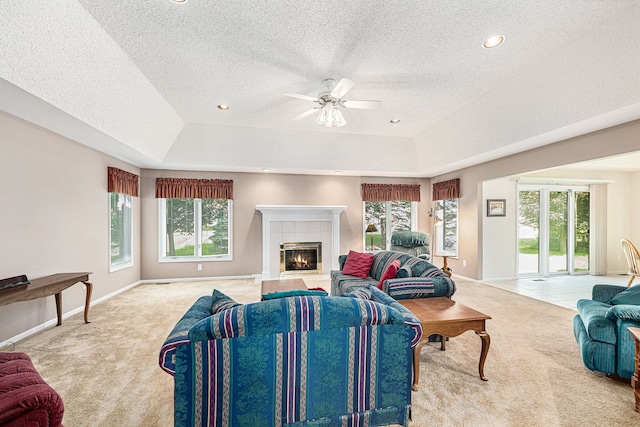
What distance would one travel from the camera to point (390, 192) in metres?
6.89

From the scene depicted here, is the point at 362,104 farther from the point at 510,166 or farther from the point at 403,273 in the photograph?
the point at 510,166

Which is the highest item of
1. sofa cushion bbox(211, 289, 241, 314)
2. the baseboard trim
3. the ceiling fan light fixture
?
the ceiling fan light fixture

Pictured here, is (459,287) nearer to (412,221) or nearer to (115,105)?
(412,221)

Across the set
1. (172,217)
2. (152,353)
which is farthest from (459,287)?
(172,217)

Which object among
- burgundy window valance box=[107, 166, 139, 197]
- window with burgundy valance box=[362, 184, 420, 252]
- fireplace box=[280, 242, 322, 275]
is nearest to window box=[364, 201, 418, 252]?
window with burgundy valance box=[362, 184, 420, 252]

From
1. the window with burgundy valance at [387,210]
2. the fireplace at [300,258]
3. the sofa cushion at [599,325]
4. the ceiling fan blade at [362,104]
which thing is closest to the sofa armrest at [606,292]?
the sofa cushion at [599,325]

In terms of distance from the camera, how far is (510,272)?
6.00 meters

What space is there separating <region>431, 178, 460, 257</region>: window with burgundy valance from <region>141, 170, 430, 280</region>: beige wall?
1127mm

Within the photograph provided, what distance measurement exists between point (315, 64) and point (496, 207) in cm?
493

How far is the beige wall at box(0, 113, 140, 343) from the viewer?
9.74ft

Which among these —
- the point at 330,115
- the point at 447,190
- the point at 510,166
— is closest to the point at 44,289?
the point at 330,115

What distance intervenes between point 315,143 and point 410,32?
3.19 meters

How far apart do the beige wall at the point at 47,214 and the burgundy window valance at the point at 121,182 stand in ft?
0.31

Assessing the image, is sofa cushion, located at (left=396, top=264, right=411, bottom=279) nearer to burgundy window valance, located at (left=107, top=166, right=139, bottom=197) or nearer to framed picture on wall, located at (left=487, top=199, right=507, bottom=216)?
framed picture on wall, located at (left=487, top=199, right=507, bottom=216)
